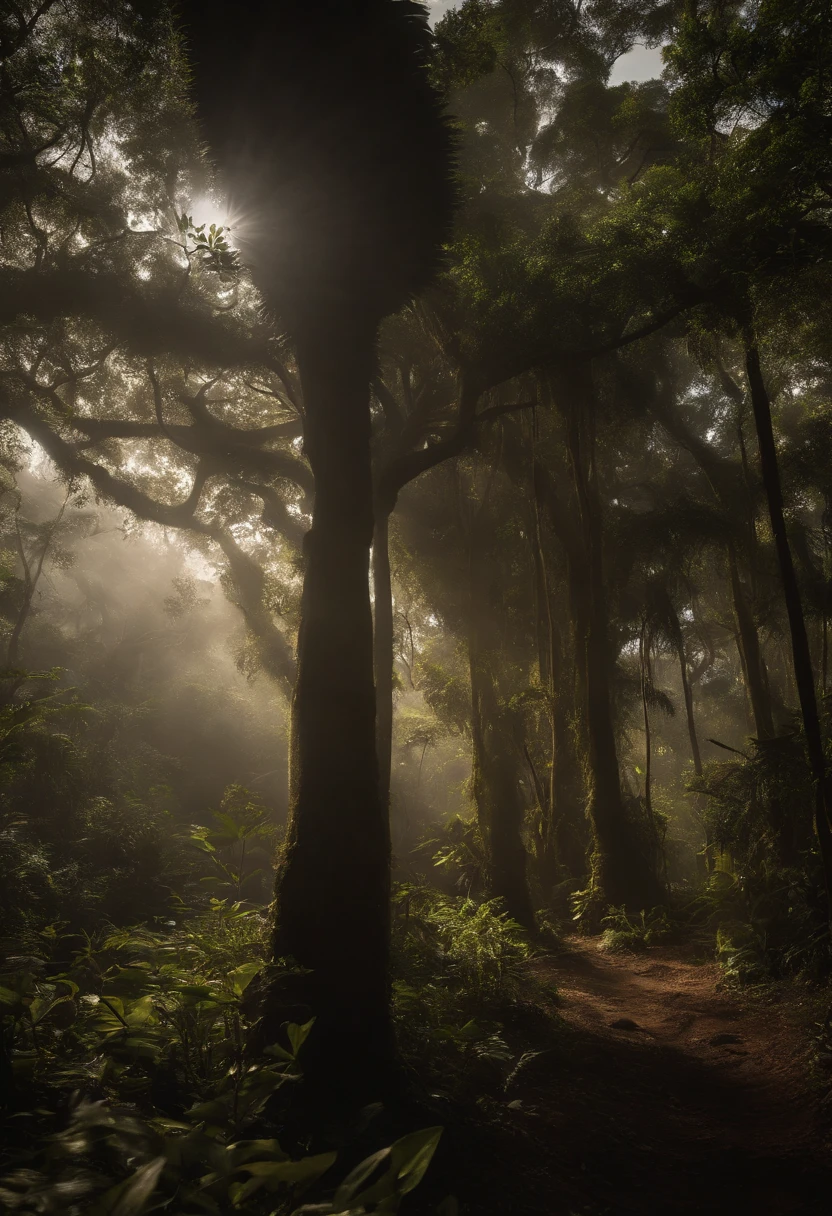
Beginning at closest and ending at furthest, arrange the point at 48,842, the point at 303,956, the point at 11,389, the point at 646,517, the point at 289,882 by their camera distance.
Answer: the point at 303,956 < the point at 289,882 < the point at 646,517 < the point at 11,389 < the point at 48,842

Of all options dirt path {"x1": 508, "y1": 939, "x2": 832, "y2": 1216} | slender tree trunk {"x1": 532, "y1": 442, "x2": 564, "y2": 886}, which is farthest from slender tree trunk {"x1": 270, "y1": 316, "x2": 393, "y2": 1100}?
slender tree trunk {"x1": 532, "y1": 442, "x2": 564, "y2": 886}

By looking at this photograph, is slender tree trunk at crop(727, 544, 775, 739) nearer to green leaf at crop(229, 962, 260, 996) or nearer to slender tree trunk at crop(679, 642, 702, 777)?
slender tree trunk at crop(679, 642, 702, 777)

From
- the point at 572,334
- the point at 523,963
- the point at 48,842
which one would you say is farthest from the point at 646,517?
the point at 48,842

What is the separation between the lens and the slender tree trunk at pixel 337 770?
151 inches

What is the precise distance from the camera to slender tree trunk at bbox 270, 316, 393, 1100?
384 centimetres

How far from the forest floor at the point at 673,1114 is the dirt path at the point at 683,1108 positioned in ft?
0.03

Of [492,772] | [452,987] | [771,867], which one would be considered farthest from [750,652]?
[452,987]

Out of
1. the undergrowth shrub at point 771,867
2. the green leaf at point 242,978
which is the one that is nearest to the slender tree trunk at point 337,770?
the green leaf at point 242,978

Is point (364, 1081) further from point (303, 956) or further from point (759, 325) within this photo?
point (759, 325)

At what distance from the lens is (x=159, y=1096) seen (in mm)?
2852

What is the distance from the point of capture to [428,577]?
14.9m

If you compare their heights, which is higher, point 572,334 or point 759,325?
point 572,334

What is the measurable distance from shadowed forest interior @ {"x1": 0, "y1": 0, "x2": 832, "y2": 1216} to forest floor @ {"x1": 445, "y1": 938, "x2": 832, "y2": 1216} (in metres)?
0.03

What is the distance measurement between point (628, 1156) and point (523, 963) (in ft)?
16.1
